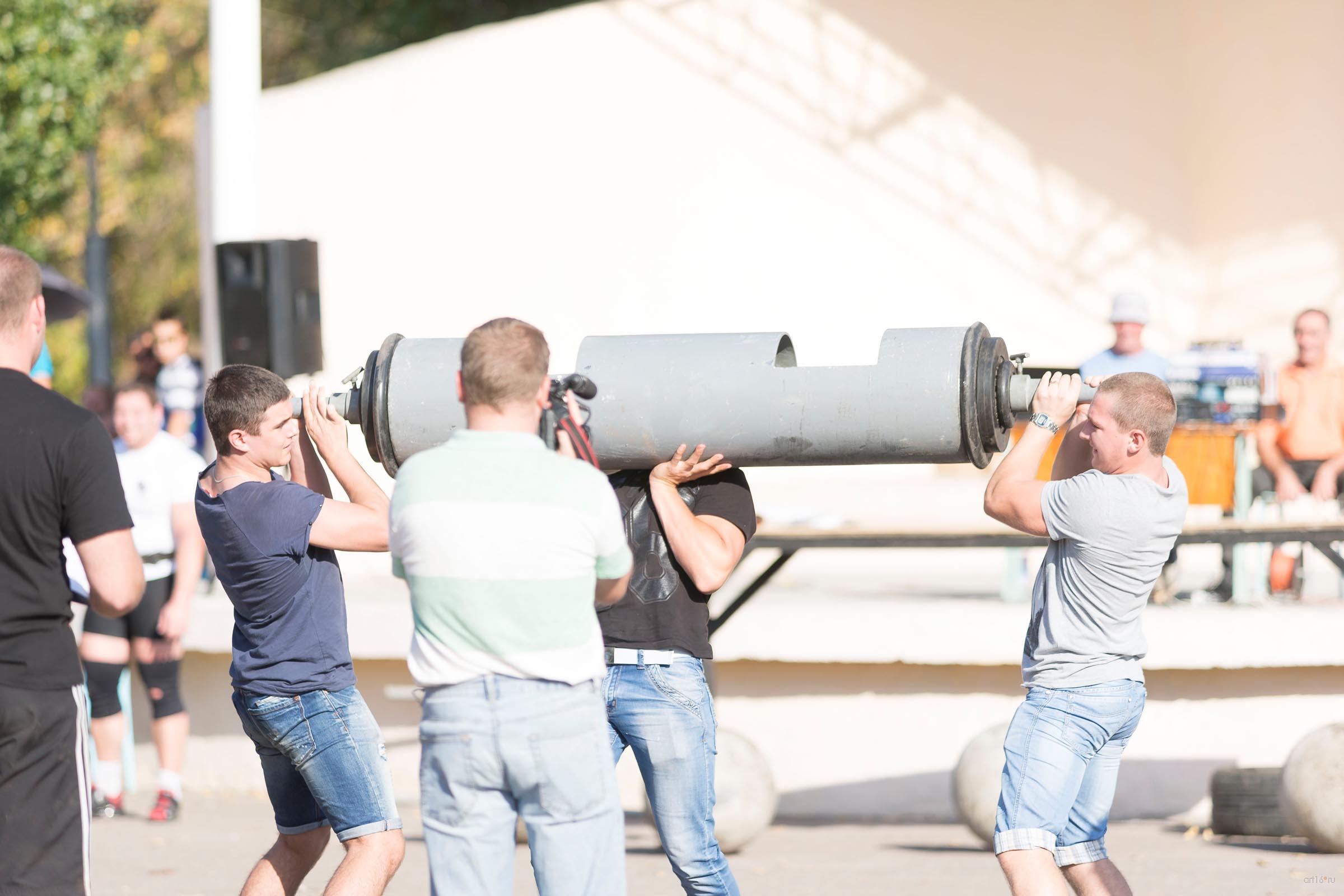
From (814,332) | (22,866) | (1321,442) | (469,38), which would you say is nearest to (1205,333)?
(814,332)

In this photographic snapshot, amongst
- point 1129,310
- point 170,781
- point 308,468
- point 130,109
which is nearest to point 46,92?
point 130,109

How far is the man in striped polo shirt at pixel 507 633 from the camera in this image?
299cm

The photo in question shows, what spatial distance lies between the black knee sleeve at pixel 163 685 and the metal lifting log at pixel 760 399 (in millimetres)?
3866

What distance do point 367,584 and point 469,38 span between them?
413 cm

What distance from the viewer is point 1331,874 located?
5785mm

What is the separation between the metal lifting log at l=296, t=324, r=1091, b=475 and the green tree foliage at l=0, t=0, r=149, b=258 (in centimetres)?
1155

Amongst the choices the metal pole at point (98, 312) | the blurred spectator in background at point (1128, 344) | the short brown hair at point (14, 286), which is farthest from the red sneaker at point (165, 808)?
the metal pole at point (98, 312)

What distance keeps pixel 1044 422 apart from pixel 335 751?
1.93 metres

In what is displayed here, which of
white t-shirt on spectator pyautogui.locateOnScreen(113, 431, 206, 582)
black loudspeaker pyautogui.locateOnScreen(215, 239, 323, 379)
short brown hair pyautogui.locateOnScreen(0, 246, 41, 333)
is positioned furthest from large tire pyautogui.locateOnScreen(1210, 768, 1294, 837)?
short brown hair pyautogui.locateOnScreen(0, 246, 41, 333)

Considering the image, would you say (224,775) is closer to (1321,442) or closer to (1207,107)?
(1321,442)

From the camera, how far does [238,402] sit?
3887mm

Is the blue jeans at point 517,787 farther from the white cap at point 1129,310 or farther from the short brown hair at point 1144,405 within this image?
the white cap at point 1129,310

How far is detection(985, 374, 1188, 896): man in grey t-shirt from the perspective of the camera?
3.92 meters

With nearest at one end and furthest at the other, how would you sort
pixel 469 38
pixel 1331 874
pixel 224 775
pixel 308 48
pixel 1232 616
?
pixel 1331 874 → pixel 1232 616 → pixel 224 775 → pixel 469 38 → pixel 308 48
